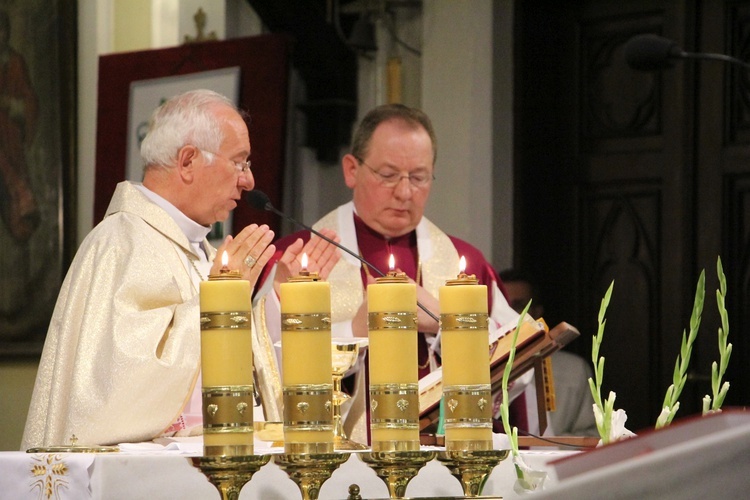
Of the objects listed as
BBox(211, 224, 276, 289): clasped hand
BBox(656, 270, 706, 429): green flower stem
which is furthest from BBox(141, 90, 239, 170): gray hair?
BBox(656, 270, 706, 429): green flower stem

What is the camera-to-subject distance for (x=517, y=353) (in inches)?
121

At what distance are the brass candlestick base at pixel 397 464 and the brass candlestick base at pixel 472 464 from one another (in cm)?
4

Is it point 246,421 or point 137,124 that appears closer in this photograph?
point 246,421

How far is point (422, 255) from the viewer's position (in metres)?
4.52

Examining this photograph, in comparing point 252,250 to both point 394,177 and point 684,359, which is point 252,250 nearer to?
point 684,359

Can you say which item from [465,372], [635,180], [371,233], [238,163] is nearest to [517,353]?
[238,163]

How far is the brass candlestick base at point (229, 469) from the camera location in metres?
1.58

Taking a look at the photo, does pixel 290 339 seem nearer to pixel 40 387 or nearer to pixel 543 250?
pixel 40 387

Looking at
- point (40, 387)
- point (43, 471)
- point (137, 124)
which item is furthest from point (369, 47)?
point (43, 471)

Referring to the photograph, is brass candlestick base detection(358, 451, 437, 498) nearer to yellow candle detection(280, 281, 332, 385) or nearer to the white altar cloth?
yellow candle detection(280, 281, 332, 385)

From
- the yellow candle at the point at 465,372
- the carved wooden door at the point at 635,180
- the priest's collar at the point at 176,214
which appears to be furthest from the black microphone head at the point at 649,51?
the carved wooden door at the point at 635,180

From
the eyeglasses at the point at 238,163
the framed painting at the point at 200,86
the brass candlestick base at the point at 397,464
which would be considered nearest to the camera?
the brass candlestick base at the point at 397,464

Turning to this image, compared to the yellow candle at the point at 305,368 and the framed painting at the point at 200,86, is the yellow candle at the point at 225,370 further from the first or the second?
the framed painting at the point at 200,86

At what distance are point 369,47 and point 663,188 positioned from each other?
1.51 metres
